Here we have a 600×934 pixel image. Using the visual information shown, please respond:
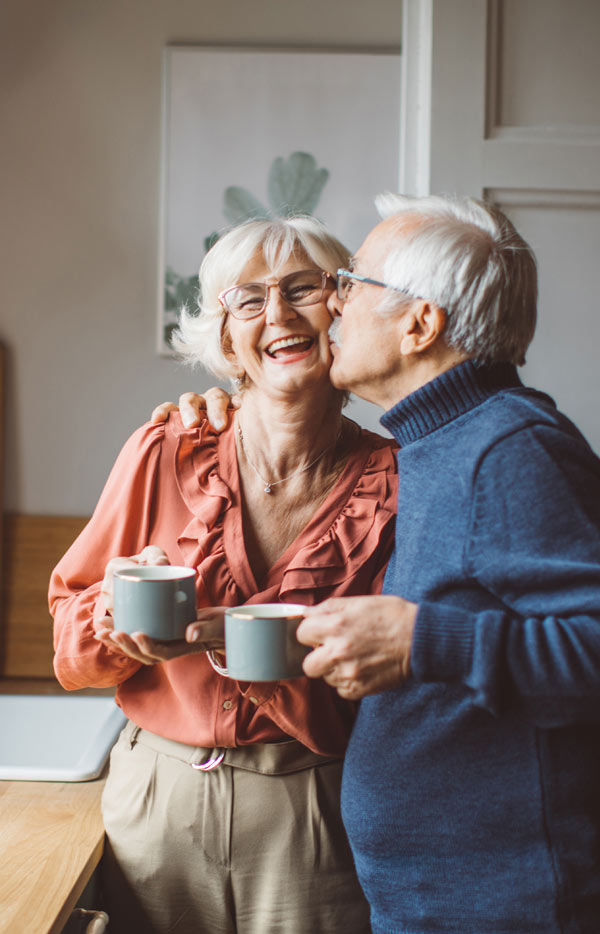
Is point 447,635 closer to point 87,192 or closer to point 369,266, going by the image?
point 369,266

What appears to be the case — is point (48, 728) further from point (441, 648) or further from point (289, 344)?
point (441, 648)

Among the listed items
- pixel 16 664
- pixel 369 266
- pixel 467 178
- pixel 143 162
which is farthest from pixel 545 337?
pixel 16 664

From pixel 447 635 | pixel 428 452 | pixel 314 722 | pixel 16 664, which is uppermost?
pixel 428 452

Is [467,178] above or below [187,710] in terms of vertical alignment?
above

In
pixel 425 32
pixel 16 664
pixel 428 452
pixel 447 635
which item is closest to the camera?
pixel 447 635

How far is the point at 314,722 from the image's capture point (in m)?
1.13

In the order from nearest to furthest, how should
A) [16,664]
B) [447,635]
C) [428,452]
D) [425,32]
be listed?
[447,635], [428,452], [425,32], [16,664]

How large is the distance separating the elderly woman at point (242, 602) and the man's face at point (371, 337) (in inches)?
6.8

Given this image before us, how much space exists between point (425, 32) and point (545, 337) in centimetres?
71

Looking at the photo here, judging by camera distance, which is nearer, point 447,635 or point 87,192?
point 447,635

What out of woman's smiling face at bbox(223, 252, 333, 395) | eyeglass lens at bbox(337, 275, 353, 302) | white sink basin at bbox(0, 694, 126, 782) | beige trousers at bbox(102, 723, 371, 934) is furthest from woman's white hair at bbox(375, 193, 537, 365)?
white sink basin at bbox(0, 694, 126, 782)

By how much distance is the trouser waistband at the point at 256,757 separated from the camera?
45.5 inches

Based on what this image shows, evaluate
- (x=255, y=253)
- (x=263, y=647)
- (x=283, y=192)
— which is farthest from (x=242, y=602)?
(x=283, y=192)

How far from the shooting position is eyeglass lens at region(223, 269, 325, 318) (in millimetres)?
1255
